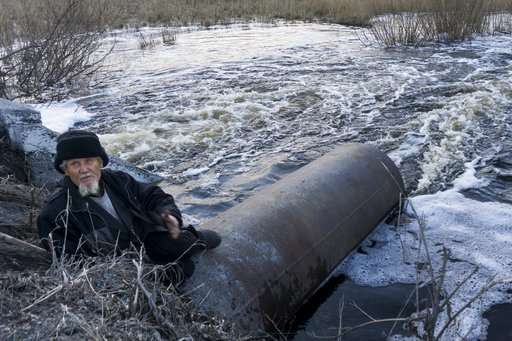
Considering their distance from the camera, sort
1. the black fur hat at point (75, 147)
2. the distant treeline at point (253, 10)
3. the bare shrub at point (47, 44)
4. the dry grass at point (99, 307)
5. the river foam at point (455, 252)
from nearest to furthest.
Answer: the dry grass at point (99, 307) → the black fur hat at point (75, 147) → the river foam at point (455, 252) → the bare shrub at point (47, 44) → the distant treeline at point (253, 10)

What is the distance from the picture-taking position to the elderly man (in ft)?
10.00

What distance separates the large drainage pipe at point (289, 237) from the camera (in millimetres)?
3152

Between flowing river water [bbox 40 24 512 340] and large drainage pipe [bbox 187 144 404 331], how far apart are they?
1.37ft

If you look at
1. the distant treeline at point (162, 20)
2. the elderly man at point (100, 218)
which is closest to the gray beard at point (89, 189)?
the elderly man at point (100, 218)

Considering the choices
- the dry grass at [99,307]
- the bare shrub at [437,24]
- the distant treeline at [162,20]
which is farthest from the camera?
the bare shrub at [437,24]

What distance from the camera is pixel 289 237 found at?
3.66 metres

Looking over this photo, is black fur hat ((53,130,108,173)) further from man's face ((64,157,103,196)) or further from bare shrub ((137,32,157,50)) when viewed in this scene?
bare shrub ((137,32,157,50))

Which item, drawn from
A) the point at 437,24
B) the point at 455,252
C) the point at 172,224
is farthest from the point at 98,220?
the point at 437,24

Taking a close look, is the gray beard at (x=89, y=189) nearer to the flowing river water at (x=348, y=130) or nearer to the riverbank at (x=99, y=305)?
the riverbank at (x=99, y=305)

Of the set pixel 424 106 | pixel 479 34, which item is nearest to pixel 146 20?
pixel 479 34

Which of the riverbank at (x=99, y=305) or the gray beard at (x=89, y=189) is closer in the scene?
the riverbank at (x=99, y=305)

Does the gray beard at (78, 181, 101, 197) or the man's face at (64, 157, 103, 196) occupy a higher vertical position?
the man's face at (64, 157, 103, 196)

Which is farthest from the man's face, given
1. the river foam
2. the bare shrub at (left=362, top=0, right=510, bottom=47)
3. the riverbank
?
the bare shrub at (left=362, top=0, right=510, bottom=47)

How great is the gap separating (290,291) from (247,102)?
6550mm
